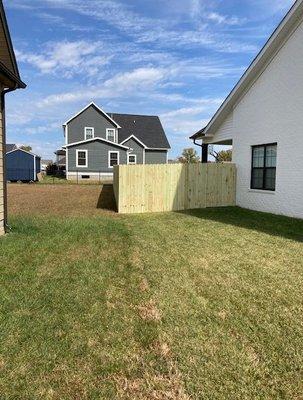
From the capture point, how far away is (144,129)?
135ft

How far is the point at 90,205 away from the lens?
1516 centimetres

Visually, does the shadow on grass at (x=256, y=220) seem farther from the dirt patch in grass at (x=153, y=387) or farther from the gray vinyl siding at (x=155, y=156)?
the gray vinyl siding at (x=155, y=156)

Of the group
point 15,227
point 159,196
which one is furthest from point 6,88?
point 159,196

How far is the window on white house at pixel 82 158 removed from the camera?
34.5 metres

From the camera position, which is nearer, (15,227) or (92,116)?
(15,227)

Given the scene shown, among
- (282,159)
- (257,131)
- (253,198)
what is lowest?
(253,198)

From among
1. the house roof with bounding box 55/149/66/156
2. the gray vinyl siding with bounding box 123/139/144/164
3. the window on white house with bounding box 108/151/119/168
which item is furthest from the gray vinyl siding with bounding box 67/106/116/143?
the house roof with bounding box 55/149/66/156

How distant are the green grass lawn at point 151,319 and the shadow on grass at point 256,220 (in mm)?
1233

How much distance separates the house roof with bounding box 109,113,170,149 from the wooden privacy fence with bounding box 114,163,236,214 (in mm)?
25739

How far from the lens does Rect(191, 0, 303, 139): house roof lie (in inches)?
404

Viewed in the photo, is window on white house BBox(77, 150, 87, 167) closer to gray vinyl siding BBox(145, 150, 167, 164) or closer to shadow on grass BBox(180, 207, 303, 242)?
gray vinyl siding BBox(145, 150, 167, 164)

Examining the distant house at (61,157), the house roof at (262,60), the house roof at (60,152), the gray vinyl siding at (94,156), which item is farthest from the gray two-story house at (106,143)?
the house roof at (262,60)

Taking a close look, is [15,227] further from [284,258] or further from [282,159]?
[282,159]

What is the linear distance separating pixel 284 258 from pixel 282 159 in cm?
607
